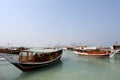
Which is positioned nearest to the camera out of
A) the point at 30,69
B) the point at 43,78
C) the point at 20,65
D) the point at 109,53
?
the point at 43,78

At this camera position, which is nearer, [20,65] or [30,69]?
[20,65]

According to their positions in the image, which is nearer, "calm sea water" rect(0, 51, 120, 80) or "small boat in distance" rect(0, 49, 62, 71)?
"calm sea water" rect(0, 51, 120, 80)

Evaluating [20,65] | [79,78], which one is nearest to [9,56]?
[20,65]

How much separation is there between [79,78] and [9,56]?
7.03m

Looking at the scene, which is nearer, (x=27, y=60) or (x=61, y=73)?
(x=61, y=73)

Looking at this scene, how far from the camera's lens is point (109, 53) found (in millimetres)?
31641

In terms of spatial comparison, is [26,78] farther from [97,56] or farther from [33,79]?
[97,56]

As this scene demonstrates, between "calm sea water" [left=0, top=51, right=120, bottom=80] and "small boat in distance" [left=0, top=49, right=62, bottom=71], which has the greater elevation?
"small boat in distance" [left=0, top=49, right=62, bottom=71]

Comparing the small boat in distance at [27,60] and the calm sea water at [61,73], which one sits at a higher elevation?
the small boat in distance at [27,60]

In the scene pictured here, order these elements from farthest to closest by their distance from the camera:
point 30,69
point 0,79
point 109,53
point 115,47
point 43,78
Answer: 1. point 115,47
2. point 109,53
3. point 30,69
4. point 43,78
5. point 0,79

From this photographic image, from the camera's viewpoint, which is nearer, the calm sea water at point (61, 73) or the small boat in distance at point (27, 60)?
A: the calm sea water at point (61, 73)

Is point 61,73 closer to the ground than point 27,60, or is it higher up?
closer to the ground

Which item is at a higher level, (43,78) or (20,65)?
(20,65)

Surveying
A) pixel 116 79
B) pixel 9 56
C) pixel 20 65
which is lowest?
pixel 116 79
